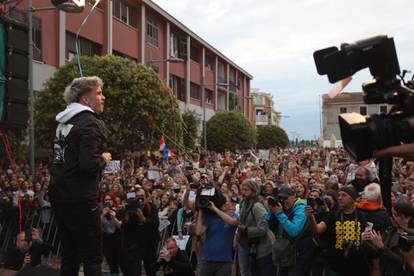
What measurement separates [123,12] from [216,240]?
3013 cm

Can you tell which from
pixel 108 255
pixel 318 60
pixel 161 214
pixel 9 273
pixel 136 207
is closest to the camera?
pixel 318 60

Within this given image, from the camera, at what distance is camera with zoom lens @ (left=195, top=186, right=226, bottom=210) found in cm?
707

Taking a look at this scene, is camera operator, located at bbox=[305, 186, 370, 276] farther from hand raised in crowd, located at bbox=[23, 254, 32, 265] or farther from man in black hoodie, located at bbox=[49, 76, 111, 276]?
hand raised in crowd, located at bbox=[23, 254, 32, 265]

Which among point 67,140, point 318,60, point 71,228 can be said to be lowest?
point 71,228

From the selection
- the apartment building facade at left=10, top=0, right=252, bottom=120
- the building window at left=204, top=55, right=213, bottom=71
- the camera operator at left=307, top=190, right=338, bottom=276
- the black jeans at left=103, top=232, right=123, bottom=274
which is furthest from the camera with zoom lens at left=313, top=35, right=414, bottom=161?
the building window at left=204, top=55, right=213, bottom=71

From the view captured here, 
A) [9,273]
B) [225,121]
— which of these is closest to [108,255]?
[9,273]

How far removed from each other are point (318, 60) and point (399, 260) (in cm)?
315

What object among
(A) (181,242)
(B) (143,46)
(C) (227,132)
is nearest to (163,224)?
(A) (181,242)

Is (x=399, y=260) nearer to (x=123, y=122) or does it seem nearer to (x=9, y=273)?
(x=9, y=273)

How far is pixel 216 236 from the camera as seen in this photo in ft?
23.0

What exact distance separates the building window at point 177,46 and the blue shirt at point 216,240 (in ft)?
120

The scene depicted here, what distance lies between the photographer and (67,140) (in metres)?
4.02

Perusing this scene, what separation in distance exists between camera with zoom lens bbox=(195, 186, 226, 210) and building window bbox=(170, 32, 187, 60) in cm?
3652

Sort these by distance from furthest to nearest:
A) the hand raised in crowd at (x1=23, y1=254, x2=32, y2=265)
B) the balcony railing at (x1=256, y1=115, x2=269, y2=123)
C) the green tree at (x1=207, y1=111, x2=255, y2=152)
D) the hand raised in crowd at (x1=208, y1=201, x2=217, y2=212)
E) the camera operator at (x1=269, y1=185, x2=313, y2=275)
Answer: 1. the balcony railing at (x1=256, y1=115, x2=269, y2=123)
2. the green tree at (x1=207, y1=111, x2=255, y2=152)
3. the hand raised in crowd at (x1=23, y1=254, x2=32, y2=265)
4. the hand raised in crowd at (x1=208, y1=201, x2=217, y2=212)
5. the camera operator at (x1=269, y1=185, x2=313, y2=275)
